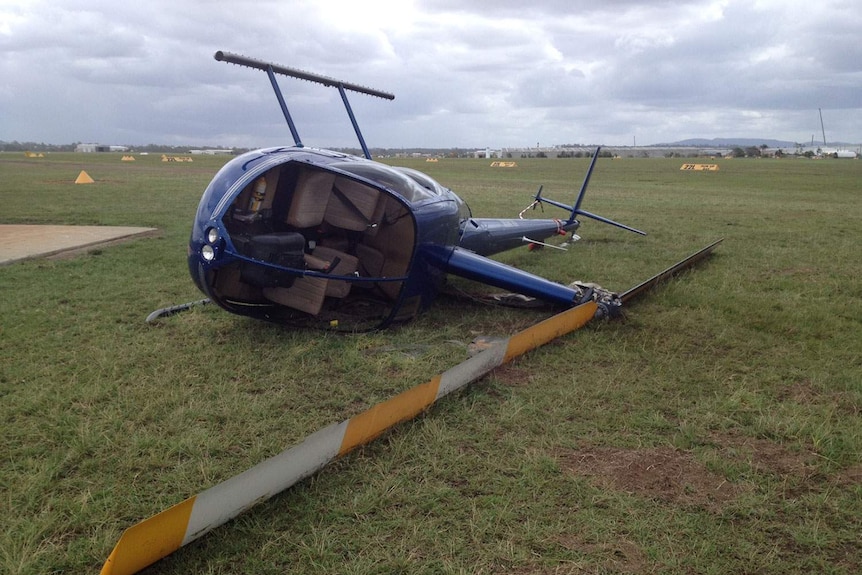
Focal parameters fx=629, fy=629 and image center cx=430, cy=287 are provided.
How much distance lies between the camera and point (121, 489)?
3656 mm

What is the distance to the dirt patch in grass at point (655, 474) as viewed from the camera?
373 cm

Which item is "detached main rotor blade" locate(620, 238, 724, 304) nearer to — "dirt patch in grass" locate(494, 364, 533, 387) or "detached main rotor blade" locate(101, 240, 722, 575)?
"dirt patch in grass" locate(494, 364, 533, 387)

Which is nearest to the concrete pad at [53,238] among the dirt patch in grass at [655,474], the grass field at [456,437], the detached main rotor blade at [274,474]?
the grass field at [456,437]

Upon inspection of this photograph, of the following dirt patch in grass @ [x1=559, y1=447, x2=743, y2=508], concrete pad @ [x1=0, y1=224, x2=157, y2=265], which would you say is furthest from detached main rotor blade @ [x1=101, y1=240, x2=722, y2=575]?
concrete pad @ [x1=0, y1=224, x2=157, y2=265]

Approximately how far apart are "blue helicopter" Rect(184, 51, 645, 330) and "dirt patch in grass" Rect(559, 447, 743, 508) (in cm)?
280

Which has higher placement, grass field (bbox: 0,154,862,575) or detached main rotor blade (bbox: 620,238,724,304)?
detached main rotor blade (bbox: 620,238,724,304)

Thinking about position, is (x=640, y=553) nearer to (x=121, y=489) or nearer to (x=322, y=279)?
(x=121, y=489)

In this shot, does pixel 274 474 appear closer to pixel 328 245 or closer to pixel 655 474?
pixel 655 474

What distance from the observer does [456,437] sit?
434 centimetres

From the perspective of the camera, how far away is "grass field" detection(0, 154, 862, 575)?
10.6 feet

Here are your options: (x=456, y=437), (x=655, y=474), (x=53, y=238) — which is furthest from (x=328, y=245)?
(x=53, y=238)

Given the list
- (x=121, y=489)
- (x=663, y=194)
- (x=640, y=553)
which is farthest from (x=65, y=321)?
(x=663, y=194)

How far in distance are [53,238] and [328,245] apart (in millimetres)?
7724

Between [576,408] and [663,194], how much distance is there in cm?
2421
